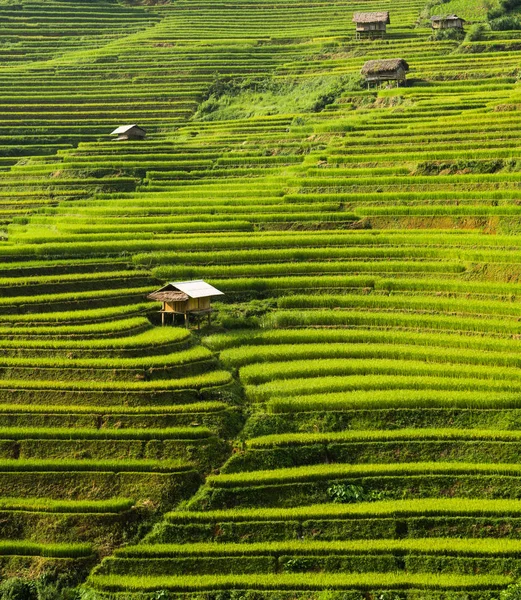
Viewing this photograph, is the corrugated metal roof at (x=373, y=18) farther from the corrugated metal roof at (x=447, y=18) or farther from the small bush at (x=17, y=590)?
the small bush at (x=17, y=590)

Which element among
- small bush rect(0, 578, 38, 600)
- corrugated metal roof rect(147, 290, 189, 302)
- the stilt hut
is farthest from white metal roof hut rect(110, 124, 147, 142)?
small bush rect(0, 578, 38, 600)

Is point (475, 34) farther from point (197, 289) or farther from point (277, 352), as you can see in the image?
point (277, 352)

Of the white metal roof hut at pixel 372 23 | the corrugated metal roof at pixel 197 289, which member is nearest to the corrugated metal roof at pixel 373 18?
the white metal roof hut at pixel 372 23

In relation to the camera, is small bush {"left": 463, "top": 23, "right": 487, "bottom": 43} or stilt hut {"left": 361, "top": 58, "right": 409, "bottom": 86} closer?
stilt hut {"left": 361, "top": 58, "right": 409, "bottom": 86}

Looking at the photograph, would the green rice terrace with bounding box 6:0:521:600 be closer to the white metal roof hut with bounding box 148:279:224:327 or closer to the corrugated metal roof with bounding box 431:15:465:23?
the white metal roof hut with bounding box 148:279:224:327

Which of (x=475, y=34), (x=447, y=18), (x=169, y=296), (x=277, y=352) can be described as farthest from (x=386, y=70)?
(x=277, y=352)
